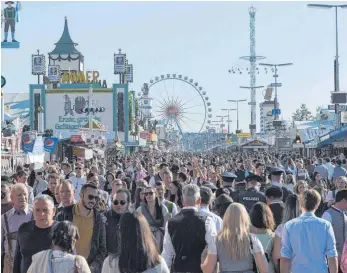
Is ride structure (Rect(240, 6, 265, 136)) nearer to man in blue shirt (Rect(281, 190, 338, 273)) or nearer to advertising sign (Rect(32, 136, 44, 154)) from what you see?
advertising sign (Rect(32, 136, 44, 154))

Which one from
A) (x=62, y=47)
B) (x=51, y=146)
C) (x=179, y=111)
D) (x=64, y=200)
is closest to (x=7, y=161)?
(x=51, y=146)

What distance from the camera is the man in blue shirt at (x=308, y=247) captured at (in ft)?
23.2

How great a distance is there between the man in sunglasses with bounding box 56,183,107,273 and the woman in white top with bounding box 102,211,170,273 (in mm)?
1716

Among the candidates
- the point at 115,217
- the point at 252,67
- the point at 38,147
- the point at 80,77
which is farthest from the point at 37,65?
the point at 115,217

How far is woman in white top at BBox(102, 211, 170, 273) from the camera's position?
5.67 meters

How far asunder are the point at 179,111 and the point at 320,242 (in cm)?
8937

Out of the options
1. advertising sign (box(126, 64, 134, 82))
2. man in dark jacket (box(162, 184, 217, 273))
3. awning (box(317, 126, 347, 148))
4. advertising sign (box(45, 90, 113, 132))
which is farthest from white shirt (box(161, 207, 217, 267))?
advertising sign (box(126, 64, 134, 82))

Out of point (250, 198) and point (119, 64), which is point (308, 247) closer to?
point (250, 198)

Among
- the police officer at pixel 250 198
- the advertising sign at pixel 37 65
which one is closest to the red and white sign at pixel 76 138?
the police officer at pixel 250 198

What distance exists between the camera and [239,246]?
6566mm

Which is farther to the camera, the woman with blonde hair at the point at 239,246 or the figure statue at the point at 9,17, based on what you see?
the figure statue at the point at 9,17

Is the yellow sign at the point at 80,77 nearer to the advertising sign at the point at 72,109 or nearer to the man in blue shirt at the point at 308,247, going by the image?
the advertising sign at the point at 72,109

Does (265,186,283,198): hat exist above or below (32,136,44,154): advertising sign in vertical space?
below

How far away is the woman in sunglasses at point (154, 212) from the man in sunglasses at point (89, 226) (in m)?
1.07
